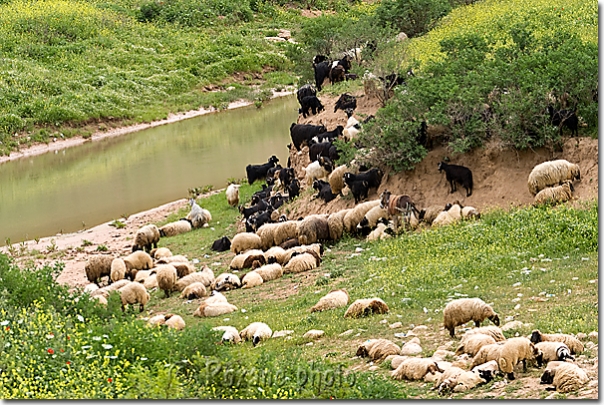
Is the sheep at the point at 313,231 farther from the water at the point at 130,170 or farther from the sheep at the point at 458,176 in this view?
the water at the point at 130,170

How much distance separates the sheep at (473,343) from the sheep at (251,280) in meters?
6.37

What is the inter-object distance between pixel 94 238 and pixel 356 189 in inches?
291

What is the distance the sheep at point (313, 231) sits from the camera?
15.2 meters

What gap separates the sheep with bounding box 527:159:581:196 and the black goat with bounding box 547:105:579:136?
101 cm

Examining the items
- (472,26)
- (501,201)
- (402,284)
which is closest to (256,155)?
(472,26)

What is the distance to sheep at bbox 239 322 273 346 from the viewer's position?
10062 mm

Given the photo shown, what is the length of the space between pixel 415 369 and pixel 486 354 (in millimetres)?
593

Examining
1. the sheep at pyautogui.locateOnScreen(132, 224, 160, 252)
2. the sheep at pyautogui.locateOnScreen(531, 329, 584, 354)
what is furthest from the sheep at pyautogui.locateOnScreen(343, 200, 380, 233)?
the sheep at pyautogui.locateOnScreen(531, 329, 584, 354)

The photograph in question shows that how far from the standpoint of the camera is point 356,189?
16.1 m

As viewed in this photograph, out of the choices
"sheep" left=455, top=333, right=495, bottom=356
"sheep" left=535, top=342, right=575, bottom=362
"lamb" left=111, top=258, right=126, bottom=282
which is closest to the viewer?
"sheep" left=535, top=342, right=575, bottom=362

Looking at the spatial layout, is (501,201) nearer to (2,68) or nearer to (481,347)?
(481,347)

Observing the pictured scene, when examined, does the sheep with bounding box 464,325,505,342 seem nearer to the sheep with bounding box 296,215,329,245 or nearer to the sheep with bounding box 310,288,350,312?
the sheep with bounding box 310,288,350,312

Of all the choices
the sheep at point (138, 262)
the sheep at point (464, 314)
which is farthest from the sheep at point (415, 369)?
the sheep at point (138, 262)

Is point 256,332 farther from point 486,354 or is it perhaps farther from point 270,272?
point 270,272
